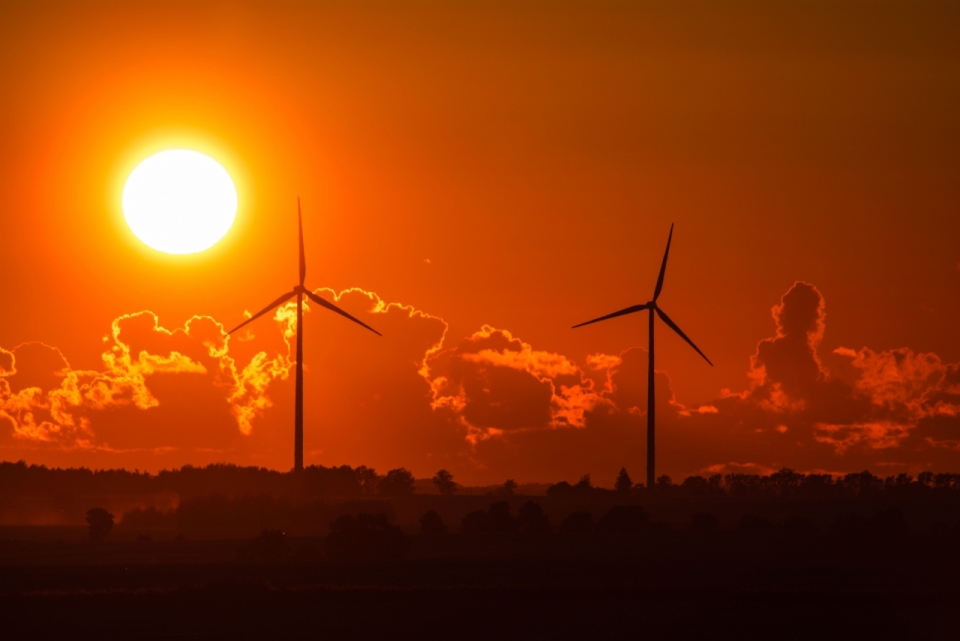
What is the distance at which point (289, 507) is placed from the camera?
16500 centimetres

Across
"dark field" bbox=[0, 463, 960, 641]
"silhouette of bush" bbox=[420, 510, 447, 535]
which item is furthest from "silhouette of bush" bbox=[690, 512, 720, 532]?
"silhouette of bush" bbox=[420, 510, 447, 535]

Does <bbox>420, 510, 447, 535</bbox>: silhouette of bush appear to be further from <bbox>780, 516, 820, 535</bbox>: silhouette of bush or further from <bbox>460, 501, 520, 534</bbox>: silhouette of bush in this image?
<bbox>780, 516, 820, 535</bbox>: silhouette of bush

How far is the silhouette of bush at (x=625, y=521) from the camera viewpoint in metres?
147

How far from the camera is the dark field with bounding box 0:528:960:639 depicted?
70125 mm

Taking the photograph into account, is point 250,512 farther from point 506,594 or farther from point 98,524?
point 506,594

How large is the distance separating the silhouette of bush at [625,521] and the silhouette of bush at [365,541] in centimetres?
3083

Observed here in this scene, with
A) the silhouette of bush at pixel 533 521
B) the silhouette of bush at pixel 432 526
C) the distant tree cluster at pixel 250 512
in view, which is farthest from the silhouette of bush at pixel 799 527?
the distant tree cluster at pixel 250 512

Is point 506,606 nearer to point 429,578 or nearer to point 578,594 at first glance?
point 578,594

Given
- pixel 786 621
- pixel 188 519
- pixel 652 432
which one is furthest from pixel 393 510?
pixel 786 621

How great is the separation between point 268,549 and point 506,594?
38.0 meters

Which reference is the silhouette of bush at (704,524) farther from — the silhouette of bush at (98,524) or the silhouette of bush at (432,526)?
the silhouette of bush at (98,524)

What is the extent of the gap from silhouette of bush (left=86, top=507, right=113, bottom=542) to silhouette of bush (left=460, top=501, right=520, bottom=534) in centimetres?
3596

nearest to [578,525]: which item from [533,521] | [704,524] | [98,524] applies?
[533,521]

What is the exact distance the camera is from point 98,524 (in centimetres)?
15750
